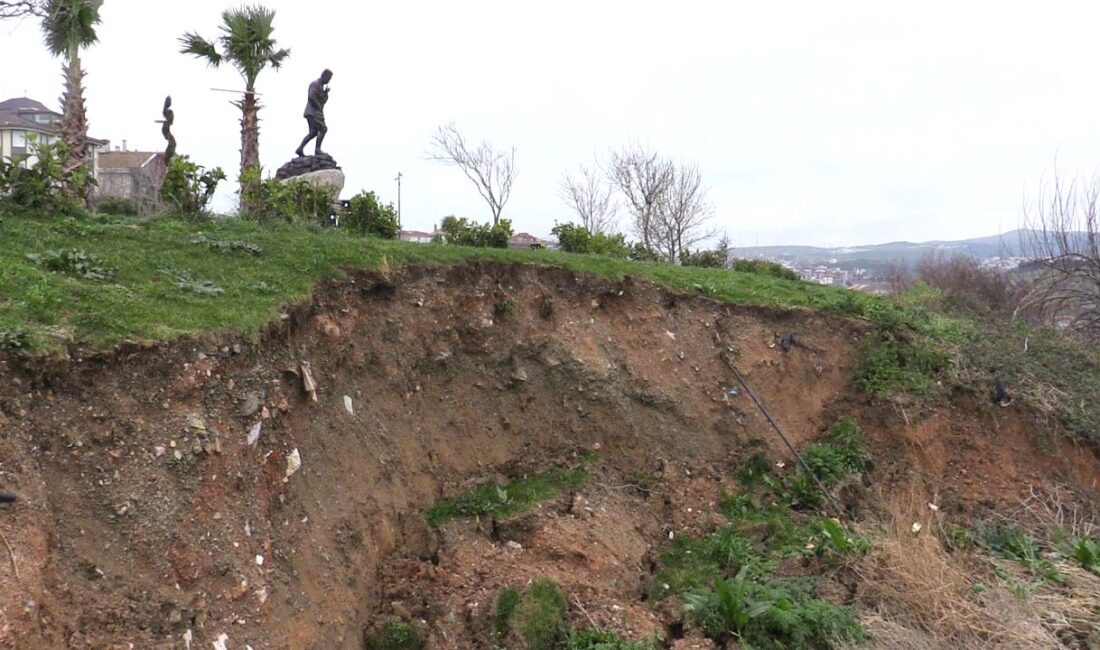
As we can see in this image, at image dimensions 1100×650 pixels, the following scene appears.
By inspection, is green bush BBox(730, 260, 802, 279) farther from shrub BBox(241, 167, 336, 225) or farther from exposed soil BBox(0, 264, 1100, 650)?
shrub BBox(241, 167, 336, 225)

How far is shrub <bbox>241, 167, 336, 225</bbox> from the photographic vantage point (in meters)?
10.7

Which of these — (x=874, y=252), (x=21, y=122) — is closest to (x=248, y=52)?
(x=21, y=122)

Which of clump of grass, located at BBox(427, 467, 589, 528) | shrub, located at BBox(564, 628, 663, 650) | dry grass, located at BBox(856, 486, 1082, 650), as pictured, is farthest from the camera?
clump of grass, located at BBox(427, 467, 589, 528)

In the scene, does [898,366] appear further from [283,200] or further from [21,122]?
[21,122]

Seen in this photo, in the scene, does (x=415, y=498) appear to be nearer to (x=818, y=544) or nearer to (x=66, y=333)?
→ (x=66, y=333)

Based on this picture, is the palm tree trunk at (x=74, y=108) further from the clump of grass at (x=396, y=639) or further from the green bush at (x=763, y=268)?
the green bush at (x=763, y=268)

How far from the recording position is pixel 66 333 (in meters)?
5.35

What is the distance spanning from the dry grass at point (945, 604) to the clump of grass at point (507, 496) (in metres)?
3.02

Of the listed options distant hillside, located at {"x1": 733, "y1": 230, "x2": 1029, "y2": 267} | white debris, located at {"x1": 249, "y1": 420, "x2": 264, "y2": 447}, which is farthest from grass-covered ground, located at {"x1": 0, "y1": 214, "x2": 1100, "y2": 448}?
distant hillside, located at {"x1": 733, "y1": 230, "x2": 1029, "y2": 267}

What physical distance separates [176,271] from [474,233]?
18.4ft

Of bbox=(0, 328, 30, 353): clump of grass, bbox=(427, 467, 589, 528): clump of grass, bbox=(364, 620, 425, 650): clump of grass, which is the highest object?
bbox=(0, 328, 30, 353): clump of grass

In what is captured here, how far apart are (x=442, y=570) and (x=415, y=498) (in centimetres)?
87

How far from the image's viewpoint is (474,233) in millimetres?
12109

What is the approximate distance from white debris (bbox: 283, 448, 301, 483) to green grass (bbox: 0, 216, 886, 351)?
3.39 feet
